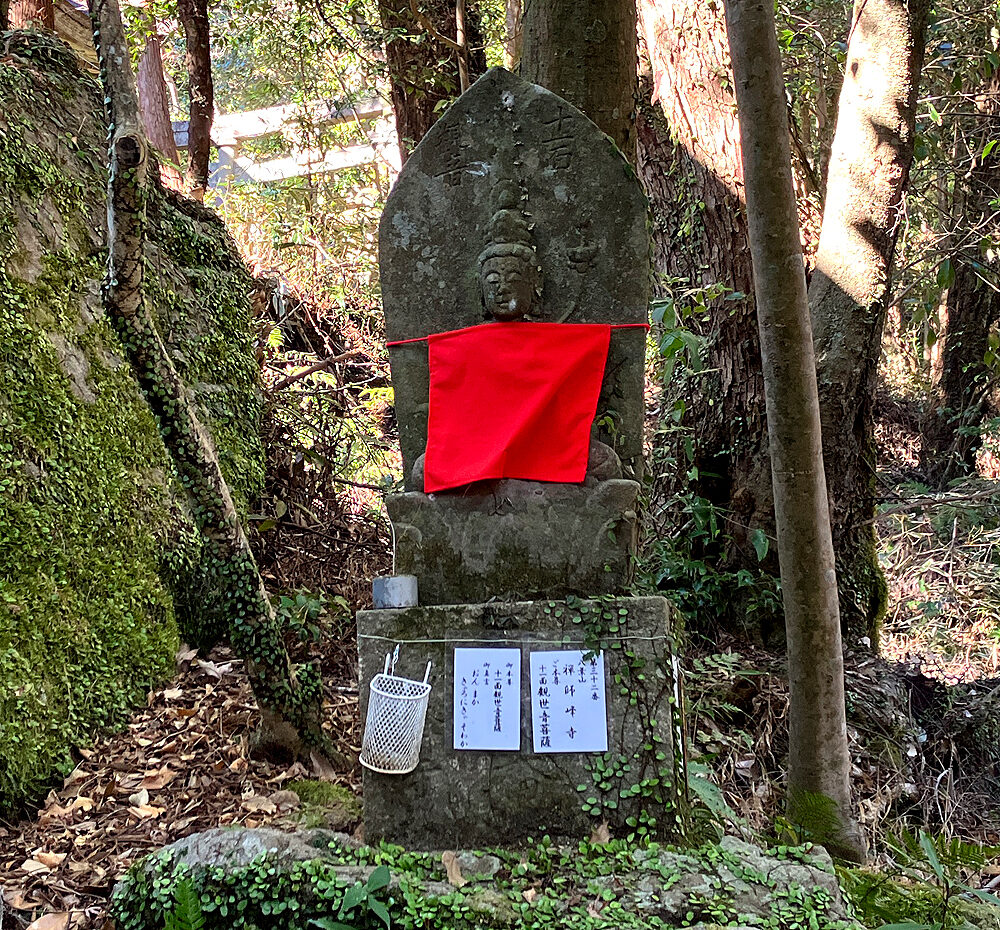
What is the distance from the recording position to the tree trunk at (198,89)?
5.65 metres

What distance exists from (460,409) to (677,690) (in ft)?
3.91

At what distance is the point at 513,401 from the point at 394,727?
1149mm

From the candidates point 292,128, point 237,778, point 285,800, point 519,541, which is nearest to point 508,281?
point 519,541

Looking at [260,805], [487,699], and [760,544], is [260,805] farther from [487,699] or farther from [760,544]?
[760,544]

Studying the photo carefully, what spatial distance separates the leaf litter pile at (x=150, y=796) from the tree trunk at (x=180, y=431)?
24 cm

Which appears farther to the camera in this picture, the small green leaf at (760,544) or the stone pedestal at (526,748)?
the small green leaf at (760,544)

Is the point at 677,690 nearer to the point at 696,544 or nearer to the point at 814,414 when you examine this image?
the point at 814,414

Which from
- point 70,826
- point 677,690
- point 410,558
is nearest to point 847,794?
point 677,690

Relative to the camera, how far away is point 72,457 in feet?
11.5

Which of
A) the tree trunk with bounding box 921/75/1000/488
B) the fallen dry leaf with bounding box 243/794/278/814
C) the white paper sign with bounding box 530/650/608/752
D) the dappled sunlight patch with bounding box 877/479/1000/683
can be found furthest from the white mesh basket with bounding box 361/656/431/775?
the tree trunk with bounding box 921/75/1000/488

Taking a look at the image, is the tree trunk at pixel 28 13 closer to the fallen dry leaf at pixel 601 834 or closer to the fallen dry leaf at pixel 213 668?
the fallen dry leaf at pixel 213 668

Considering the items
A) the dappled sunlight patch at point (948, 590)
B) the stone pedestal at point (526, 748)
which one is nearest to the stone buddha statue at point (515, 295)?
the stone pedestal at point (526, 748)

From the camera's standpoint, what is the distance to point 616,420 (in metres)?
3.02

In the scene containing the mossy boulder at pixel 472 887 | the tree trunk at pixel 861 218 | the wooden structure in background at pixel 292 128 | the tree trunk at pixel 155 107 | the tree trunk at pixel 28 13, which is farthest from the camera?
the wooden structure in background at pixel 292 128
